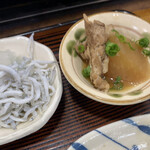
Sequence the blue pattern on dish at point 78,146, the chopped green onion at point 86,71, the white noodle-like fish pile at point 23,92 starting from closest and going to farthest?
the blue pattern on dish at point 78,146 < the white noodle-like fish pile at point 23,92 < the chopped green onion at point 86,71

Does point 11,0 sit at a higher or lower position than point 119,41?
higher

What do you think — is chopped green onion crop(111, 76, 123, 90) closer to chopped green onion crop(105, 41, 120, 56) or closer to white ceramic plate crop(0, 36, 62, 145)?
chopped green onion crop(105, 41, 120, 56)

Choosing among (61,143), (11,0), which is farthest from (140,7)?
(61,143)

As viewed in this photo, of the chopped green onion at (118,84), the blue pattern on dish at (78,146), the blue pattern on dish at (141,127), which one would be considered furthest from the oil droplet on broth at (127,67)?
the blue pattern on dish at (78,146)

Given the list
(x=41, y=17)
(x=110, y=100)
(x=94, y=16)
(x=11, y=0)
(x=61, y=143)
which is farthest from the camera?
(x=41, y=17)

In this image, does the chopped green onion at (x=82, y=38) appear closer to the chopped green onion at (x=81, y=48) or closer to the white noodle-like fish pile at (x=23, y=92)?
the chopped green onion at (x=81, y=48)

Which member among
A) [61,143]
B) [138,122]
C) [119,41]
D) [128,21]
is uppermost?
[128,21]

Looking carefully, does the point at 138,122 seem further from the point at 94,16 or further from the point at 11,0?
the point at 11,0
